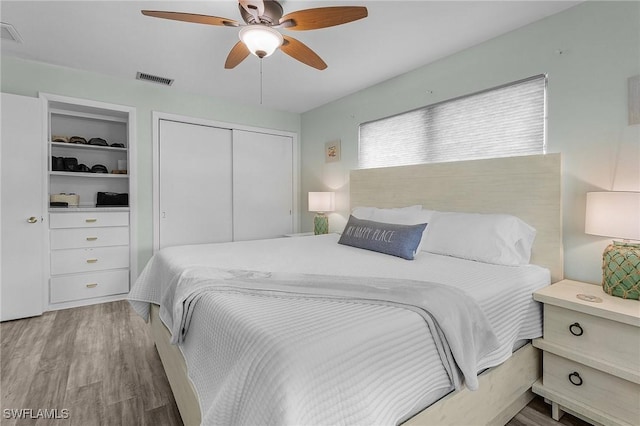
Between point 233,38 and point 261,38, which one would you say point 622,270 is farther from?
point 233,38

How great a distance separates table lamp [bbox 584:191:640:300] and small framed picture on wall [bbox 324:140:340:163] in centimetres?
274

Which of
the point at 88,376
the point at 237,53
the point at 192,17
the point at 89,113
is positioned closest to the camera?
the point at 192,17

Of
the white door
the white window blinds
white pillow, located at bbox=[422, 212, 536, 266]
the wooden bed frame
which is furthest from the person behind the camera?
the white door

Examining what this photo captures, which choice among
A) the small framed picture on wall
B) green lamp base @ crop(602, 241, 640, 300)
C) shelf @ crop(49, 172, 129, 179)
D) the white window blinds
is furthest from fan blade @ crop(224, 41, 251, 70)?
green lamp base @ crop(602, 241, 640, 300)

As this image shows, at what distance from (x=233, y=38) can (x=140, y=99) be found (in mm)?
1660

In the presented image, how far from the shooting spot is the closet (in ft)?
12.3

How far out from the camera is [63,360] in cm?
218

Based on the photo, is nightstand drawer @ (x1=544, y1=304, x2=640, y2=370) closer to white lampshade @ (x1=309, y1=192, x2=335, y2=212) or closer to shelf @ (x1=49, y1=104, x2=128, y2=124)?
white lampshade @ (x1=309, y1=192, x2=335, y2=212)

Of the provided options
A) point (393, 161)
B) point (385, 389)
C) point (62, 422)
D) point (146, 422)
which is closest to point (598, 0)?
point (393, 161)

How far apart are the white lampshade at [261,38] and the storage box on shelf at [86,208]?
2.32 meters

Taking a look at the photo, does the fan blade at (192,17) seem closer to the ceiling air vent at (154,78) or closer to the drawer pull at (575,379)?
the ceiling air vent at (154,78)

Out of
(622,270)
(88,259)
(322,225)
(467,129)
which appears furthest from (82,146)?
(622,270)

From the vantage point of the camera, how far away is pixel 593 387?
1552 mm

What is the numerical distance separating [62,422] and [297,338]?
1.58m
